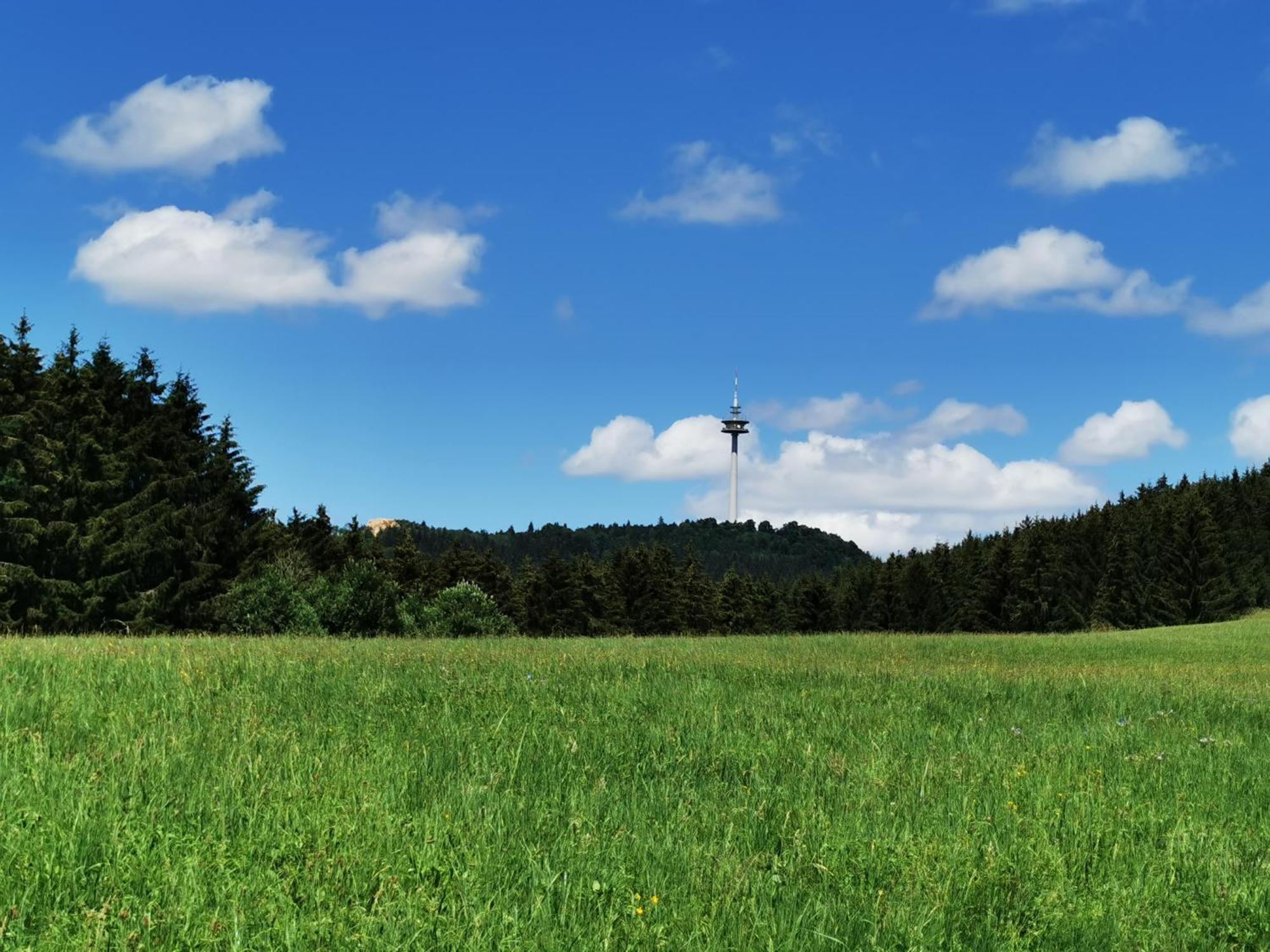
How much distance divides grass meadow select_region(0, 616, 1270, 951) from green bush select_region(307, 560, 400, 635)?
3890cm

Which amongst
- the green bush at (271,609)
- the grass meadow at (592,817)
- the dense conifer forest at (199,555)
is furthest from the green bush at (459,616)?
the grass meadow at (592,817)

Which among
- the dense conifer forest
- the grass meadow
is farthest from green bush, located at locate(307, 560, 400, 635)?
the grass meadow

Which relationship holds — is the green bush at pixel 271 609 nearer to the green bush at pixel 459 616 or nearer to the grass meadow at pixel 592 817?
the green bush at pixel 459 616

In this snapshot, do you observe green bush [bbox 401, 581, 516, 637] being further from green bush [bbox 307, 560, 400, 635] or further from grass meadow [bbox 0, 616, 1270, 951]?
grass meadow [bbox 0, 616, 1270, 951]

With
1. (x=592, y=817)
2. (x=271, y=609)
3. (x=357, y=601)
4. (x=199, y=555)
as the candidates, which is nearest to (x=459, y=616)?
(x=357, y=601)

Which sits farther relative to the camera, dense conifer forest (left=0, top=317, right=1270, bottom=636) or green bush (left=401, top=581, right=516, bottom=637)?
green bush (left=401, top=581, right=516, bottom=637)

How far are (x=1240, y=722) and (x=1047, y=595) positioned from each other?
95293mm

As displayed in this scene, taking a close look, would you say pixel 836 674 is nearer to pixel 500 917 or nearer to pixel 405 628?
pixel 500 917

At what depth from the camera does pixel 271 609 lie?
152ft

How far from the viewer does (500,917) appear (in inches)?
195

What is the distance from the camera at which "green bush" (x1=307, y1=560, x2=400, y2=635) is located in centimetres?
5041

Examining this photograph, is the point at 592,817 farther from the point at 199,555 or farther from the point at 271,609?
the point at 199,555

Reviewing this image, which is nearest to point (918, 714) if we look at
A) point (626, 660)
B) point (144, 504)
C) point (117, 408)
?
point (626, 660)

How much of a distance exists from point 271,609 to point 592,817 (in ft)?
142
